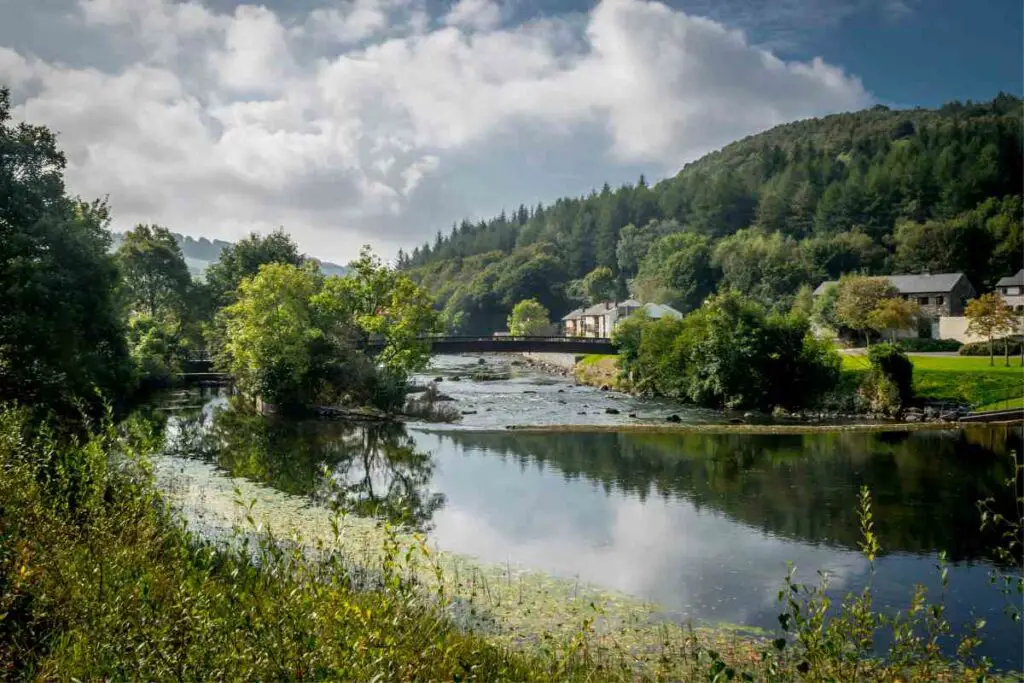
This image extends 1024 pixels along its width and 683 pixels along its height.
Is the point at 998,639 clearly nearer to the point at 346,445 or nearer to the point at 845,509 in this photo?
the point at 845,509

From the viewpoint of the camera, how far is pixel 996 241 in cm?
10469

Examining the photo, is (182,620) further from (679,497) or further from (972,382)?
(972,382)

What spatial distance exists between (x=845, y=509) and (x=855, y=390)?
28.9 metres

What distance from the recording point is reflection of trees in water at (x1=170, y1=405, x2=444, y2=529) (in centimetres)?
2423

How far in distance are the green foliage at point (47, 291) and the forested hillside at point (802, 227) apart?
80783mm

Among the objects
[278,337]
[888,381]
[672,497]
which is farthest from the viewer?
[278,337]

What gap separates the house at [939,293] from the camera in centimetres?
8531

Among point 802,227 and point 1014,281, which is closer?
point 1014,281

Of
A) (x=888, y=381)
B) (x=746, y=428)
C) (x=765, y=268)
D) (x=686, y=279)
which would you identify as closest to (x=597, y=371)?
(x=888, y=381)

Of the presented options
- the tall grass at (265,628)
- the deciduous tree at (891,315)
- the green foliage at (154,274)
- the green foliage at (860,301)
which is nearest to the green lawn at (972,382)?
the deciduous tree at (891,315)

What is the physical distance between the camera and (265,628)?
5.70 meters

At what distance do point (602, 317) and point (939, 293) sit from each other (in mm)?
55066

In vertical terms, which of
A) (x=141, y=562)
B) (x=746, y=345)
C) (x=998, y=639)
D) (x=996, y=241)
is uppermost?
(x=996, y=241)

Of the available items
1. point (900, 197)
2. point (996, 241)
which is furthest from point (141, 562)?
point (900, 197)
